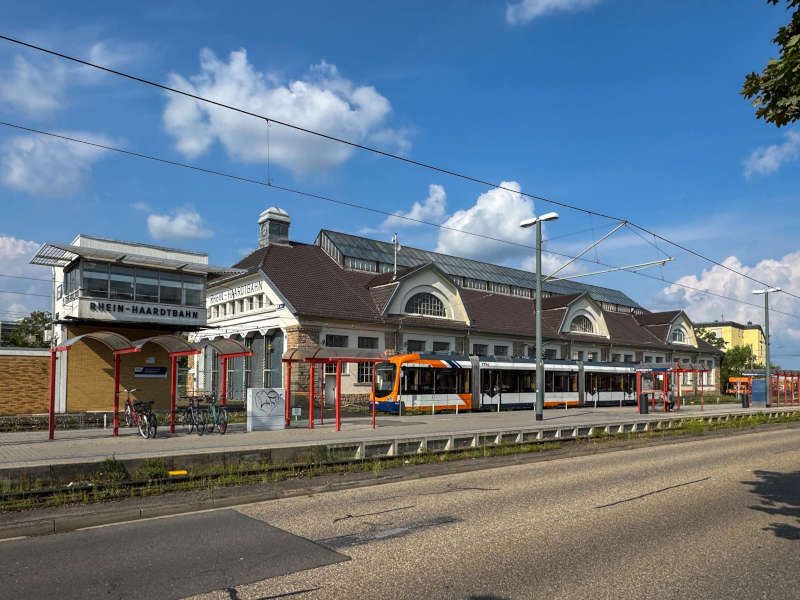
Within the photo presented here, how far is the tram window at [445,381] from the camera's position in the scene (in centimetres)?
3134

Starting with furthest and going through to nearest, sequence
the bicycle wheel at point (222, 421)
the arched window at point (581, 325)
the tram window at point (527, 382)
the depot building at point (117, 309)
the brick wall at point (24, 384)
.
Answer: the arched window at point (581, 325), the tram window at point (527, 382), the depot building at point (117, 309), the brick wall at point (24, 384), the bicycle wheel at point (222, 421)

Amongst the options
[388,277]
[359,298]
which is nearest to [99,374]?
[359,298]

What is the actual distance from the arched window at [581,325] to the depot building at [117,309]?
31536mm

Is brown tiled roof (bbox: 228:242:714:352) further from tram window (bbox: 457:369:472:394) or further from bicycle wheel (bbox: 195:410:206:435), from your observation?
bicycle wheel (bbox: 195:410:206:435)

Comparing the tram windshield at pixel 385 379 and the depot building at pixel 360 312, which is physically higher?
the depot building at pixel 360 312

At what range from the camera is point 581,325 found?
53.3 metres

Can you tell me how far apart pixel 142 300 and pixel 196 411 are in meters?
10.6

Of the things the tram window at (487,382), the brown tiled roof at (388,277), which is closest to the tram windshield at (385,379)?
the tram window at (487,382)

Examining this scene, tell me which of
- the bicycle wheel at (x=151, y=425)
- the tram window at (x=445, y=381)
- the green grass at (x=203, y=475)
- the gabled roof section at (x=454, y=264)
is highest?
the gabled roof section at (x=454, y=264)

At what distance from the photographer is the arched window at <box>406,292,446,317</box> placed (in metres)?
40.5

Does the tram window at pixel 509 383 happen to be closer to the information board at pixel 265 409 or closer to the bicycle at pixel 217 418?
the information board at pixel 265 409

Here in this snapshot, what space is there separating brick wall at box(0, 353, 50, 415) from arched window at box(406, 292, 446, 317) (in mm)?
20995

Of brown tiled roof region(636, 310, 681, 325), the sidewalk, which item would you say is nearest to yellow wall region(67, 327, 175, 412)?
the sidewalk

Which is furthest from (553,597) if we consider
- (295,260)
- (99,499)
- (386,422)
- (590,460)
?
(295,260)
